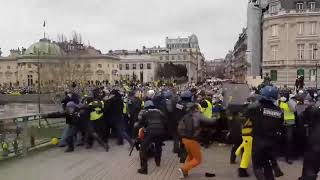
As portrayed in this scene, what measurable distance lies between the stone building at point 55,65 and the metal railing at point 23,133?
60.6 metres

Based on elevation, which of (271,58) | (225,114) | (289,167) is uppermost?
(271,58)

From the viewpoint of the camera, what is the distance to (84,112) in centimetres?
1312

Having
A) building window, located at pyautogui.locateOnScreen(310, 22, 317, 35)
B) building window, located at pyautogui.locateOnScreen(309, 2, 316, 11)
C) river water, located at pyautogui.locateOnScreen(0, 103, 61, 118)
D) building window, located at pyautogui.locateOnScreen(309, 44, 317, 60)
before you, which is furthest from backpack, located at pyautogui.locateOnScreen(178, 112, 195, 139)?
building window, located at pyautogui.locateOnScreen(309, 2, 316, 11)

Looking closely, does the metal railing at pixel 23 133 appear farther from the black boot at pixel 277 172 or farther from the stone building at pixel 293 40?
the stone building at pixel 293 40

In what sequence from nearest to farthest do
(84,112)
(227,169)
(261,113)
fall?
1. (261,113)
2. (227,169)
3. (84,112)

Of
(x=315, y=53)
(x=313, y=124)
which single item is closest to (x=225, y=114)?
(x=313, y=124)

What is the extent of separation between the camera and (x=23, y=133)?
38.5 ft

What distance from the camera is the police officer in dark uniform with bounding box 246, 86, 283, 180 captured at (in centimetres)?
752

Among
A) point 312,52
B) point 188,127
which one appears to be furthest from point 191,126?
point 312,52

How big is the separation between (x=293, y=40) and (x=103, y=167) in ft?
209

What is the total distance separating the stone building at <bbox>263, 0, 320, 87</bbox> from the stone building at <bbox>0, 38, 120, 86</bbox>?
1349 inches

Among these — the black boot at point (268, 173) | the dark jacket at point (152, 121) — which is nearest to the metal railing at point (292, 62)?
the dark jacket at point (152, 121)

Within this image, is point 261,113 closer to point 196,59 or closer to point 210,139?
point 210,139

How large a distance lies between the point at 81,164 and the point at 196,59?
190099mm
